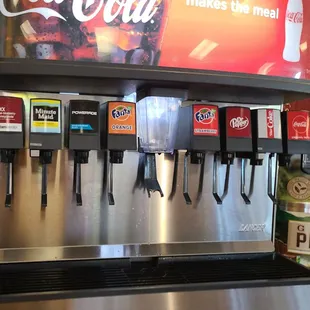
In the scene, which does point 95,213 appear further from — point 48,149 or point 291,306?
point 291,306

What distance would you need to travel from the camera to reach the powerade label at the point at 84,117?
1.09 metres

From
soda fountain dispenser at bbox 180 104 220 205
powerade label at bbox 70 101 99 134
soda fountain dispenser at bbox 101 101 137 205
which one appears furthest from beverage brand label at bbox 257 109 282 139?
powerade label at bbox 70 101 99 134

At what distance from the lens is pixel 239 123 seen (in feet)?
3.94

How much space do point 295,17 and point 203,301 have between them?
1006 mm

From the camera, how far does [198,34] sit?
4.49ft

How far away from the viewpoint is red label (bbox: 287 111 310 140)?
1235 millimetres

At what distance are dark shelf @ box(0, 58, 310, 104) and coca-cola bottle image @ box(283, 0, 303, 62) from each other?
0.86ft

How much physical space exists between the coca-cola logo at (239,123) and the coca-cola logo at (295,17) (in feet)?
1.56

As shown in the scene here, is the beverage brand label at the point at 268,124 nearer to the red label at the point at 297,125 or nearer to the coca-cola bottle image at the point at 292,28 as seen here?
the red label at the point at 297,125

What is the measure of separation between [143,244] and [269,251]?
0.42 m

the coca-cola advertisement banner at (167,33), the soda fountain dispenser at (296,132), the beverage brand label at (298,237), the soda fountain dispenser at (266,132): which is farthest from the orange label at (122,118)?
the beverage brand label at (298,237)

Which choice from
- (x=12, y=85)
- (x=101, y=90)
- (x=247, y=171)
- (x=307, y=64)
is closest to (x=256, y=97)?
(x=247, y=171)

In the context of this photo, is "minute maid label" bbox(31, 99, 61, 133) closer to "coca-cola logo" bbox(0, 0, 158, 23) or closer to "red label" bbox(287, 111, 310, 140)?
"coca-cola logo" bbox(0, 0, 158, 23)

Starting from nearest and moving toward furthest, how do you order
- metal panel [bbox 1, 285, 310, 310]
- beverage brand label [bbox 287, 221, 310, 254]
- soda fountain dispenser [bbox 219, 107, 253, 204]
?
metal panel [bbox 1, 285, 310, 310] < soda fountain dispenser [bbox 219, 107, 253, 204] < beverage brand label [bbox 287, 221, 310, 254]
